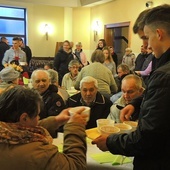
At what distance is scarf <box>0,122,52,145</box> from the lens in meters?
1.05

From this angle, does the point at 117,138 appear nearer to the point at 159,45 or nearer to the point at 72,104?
the point at 159,45

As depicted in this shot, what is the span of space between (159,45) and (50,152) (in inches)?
24.8

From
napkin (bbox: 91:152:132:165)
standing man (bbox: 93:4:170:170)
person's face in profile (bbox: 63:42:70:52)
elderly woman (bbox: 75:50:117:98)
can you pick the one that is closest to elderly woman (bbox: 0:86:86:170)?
standing man (bbox: 93:4:170:170)

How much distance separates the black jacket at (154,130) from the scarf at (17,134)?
0.36 meters

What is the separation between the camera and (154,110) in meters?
1.01

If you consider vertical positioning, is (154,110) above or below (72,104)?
above

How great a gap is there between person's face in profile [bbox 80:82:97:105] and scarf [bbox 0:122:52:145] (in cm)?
163

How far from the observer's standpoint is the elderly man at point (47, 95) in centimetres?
271

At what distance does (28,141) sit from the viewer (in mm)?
1085

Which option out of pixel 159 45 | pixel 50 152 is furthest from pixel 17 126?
pixel 159 45

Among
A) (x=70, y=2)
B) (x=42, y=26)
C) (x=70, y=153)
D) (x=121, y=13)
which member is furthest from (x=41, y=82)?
(x=42, y=26)

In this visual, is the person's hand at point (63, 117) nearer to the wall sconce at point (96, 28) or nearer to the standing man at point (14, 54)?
the standing man at point (14, 54)

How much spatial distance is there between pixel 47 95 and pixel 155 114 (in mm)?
1928

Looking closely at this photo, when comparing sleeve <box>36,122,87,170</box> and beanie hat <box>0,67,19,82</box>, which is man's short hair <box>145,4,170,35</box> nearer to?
sleeve <box>36,122,87,170</box>
